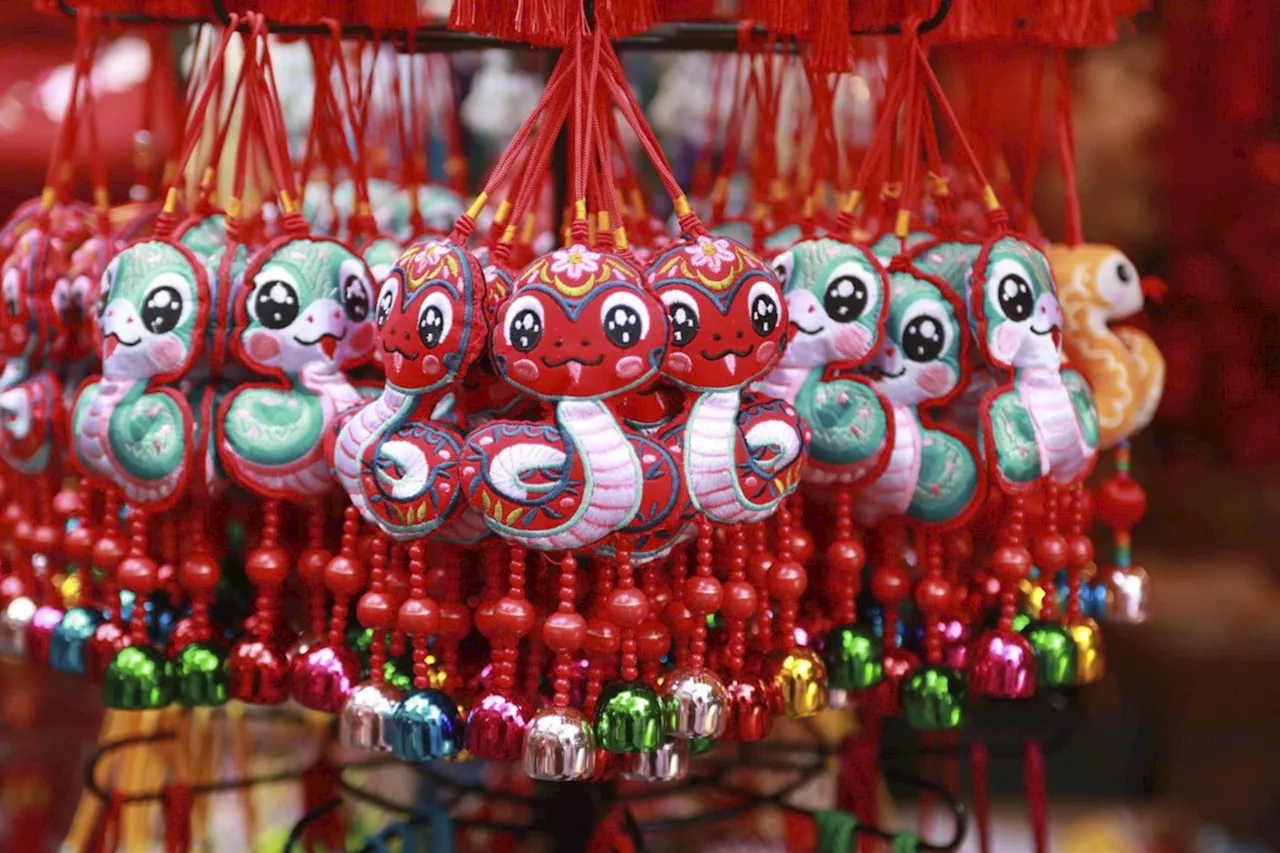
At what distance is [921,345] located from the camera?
664mm

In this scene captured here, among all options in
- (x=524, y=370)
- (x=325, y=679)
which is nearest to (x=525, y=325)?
(x=524, y=370)

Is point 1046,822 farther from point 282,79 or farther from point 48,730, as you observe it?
point 282,79

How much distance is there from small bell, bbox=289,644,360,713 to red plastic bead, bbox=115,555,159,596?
9cm

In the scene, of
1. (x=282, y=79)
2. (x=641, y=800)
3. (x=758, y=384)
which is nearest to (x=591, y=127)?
(x=758, y=384)

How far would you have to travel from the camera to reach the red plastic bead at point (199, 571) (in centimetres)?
69

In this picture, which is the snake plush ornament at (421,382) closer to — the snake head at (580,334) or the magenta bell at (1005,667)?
the snake head at (580,334)

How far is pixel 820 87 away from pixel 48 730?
82 cm

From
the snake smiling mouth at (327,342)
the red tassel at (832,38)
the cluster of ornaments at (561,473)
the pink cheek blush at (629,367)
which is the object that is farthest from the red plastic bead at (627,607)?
the red tassel at (832,38)

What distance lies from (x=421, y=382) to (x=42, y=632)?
329 mm

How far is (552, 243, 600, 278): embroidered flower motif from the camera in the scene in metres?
0.54

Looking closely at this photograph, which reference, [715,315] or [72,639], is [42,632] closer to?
[72,639]

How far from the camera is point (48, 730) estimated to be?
1063 millimetres

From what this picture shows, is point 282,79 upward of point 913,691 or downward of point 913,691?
upward

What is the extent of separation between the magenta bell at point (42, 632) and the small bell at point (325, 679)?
17 cm
